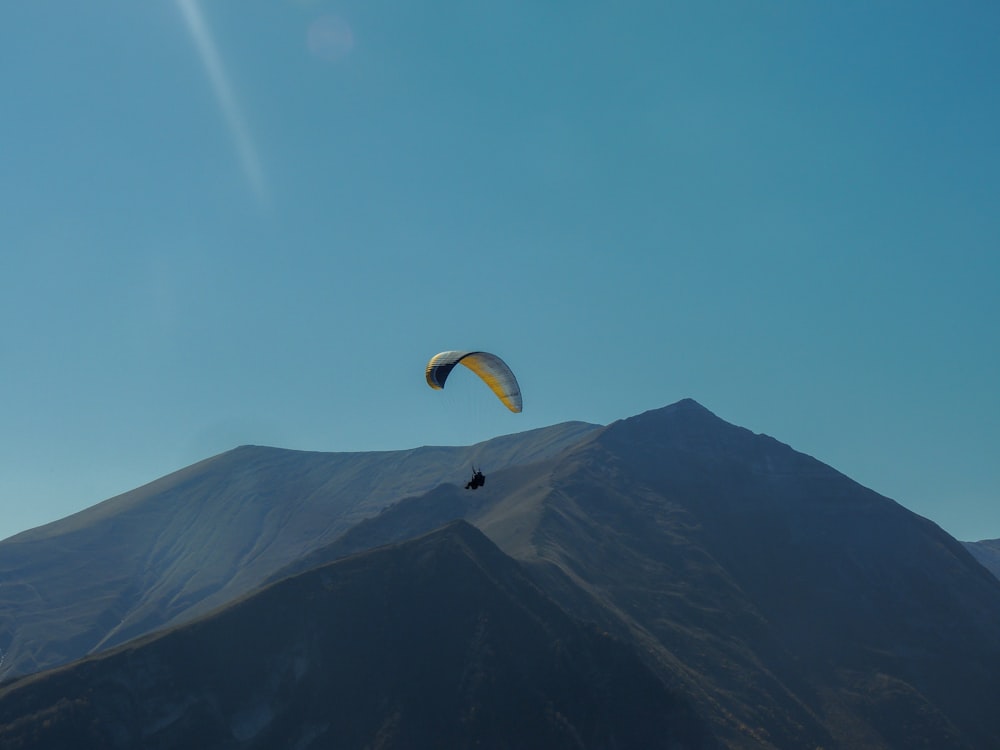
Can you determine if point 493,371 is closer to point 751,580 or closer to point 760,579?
point 751,580

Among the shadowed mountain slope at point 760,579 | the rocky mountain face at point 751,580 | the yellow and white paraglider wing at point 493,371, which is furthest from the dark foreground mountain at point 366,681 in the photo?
the yellow and white paraglider wing at point 493,371

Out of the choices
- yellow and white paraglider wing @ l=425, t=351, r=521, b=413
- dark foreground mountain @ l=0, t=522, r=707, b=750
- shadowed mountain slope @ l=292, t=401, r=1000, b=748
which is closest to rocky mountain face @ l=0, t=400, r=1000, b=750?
shadowed mountain slope @ l=292, t=401, r=1000, b=748

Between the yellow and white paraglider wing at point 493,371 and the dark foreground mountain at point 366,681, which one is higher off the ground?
the yellow and white paraglider wing at point 493,371

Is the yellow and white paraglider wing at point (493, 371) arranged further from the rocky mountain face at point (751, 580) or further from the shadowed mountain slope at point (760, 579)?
the shadowed mountain slope at point (760, 579)

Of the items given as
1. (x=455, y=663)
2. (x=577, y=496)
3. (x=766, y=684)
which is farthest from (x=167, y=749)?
(x=577, y=496)

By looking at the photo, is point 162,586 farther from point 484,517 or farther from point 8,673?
point 484,517

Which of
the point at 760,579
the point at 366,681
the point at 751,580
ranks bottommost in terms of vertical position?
the point at 366,681

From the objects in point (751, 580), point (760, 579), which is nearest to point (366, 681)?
point (751, 580)

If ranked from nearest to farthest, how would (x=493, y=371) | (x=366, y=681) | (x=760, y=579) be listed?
(x=493, y=371)
(x=366, y=681)
(x=760, y=579)
